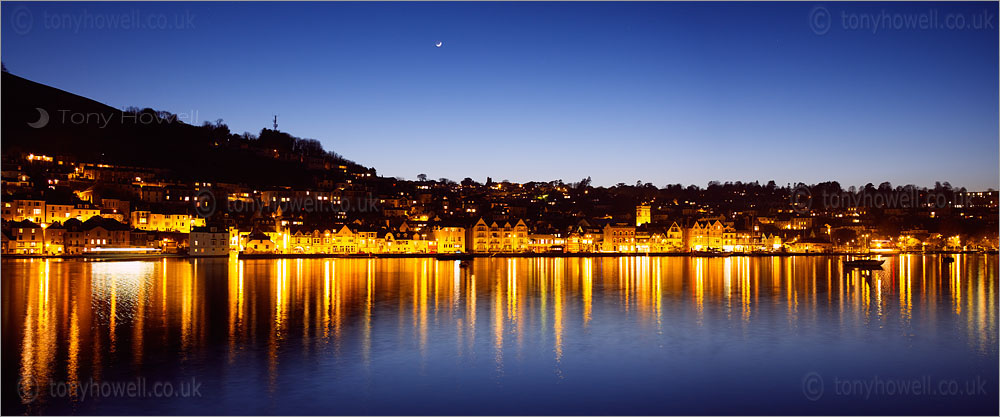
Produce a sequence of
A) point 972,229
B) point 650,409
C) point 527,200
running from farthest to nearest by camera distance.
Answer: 1. point 527,200
2. point 972,229
3. point 650,409

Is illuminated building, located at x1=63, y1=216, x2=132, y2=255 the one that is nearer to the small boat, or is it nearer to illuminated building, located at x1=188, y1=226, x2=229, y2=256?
illuminated building, located at x1=188, y1=226, x2=229, y2=256

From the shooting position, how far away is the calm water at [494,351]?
360 inches

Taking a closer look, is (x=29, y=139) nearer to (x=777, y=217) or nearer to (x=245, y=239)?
(x=245, y=239)

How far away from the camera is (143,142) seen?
81.2 meters

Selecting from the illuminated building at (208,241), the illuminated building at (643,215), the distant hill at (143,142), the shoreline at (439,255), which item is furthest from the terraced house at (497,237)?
the distant hill at (143,142)

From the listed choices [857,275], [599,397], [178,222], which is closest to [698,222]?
[857,275]

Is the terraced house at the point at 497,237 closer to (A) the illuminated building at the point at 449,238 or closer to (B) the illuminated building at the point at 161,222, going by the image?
(A) the illuminated building at the point at 449,238

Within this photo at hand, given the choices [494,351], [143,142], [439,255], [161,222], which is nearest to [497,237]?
[439,255]

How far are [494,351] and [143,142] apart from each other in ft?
264

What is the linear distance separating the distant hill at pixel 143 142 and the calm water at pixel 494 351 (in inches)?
2186

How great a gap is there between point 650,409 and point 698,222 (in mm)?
52925

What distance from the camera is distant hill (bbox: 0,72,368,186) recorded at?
71938mm

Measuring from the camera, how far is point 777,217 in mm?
85000

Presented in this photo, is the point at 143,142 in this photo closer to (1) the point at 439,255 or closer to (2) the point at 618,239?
(1) the point at 439,255
